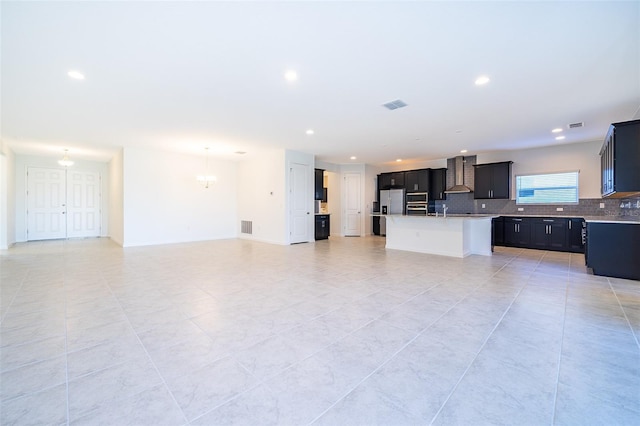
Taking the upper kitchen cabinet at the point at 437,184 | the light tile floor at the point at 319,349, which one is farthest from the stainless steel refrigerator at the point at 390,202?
the light tile floor at the point at 319,349

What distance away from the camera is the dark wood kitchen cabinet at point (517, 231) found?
7578mm

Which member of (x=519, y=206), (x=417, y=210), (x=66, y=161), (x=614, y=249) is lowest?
(x=614, y=249)

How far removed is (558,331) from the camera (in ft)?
8.30

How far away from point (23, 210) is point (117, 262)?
6.24 m

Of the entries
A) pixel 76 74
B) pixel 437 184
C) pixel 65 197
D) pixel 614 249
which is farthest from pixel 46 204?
pixel 614 249

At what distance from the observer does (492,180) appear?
327 inches

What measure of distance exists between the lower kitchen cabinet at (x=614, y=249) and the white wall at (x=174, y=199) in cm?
933

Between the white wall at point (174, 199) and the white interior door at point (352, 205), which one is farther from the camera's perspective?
the white interior door at point (352, 205)

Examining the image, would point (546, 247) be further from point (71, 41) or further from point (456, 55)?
point (71, 41)

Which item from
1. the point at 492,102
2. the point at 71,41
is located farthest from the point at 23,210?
the point at 492,102

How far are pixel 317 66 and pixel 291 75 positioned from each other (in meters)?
0.38

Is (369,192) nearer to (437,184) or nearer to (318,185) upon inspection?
(318,185)

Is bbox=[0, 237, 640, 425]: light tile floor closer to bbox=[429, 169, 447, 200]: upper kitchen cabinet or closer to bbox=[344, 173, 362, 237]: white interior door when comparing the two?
bbox=[429, 169, 447, 200]: upper kitchen cabinet

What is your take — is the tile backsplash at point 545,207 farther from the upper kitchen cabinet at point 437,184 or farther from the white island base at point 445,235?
the white island base at point 445,235
